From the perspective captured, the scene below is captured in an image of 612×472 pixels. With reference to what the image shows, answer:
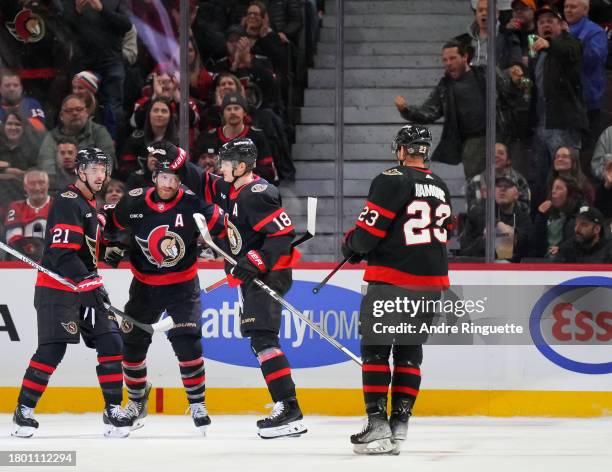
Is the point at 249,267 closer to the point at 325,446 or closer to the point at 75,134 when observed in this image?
the point at 325,446

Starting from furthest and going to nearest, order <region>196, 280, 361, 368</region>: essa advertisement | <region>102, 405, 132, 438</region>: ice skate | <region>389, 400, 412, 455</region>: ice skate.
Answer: <region>196, 280, 361, 368</region>: essa advertisement < <region>102, 405, 132, 438</region>: ice skate < <region>389, 400, 412, 455</region>: ice skate

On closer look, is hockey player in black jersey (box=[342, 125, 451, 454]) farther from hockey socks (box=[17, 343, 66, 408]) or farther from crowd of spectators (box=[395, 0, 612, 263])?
crowd of spectators (box=[395, 0, 612, 263])

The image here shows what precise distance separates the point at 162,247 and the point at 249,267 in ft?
1.50

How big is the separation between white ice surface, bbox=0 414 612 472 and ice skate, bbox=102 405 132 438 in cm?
7

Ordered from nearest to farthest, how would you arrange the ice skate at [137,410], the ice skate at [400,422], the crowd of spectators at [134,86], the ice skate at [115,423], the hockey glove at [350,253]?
the ice skate at [400,422]
the hockey glove at [350,253]
the ice skate at [115,423]
the ice skate at [137,410]
the crowd of spectators at [134,86]

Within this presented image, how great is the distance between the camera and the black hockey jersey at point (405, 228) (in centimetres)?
541

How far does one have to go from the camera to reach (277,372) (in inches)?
236

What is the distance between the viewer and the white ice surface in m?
5.16

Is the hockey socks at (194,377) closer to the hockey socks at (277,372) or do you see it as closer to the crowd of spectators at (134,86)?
the hockey socks at (277,372)

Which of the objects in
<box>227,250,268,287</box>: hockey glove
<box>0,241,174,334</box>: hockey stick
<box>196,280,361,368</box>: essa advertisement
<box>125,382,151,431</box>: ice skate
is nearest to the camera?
<box>227,250,268,287</box>: hockey glove

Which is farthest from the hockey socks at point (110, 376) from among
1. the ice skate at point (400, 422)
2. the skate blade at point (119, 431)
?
the ice skate at point (400, 422)

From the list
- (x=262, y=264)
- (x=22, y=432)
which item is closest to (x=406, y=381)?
(x=262, y=264)

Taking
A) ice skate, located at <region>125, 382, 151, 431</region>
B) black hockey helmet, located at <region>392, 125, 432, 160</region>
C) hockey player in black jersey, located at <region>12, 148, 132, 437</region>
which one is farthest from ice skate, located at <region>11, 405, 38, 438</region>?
black hockey helmet, located at <region>392, 125, 432, 160</region>

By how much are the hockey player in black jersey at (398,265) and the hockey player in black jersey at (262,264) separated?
569 millimetres
